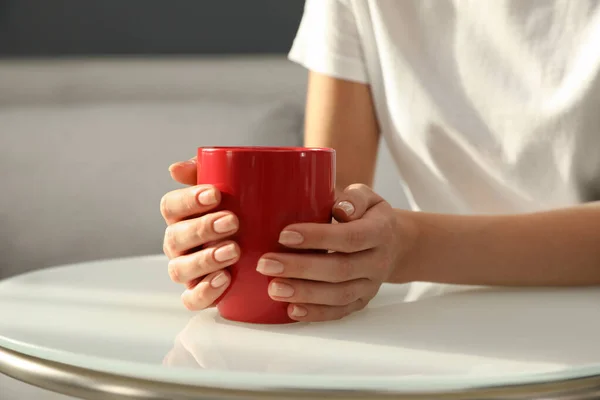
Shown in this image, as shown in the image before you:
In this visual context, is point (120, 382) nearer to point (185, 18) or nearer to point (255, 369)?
point (255, 369)

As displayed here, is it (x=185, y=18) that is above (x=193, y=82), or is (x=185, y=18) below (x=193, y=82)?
above

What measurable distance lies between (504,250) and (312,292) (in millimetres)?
266

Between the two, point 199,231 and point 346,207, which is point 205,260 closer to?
point 199,231

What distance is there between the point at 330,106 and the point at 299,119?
0.69 m

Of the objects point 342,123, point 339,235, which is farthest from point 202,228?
point 342,123

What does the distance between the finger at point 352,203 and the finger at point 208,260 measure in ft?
0.33

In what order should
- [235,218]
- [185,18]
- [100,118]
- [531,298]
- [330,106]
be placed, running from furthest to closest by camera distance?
[185,18] < [100,118] < [330,106] < [531,298] < [235,218]

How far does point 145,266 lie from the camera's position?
0.83 m

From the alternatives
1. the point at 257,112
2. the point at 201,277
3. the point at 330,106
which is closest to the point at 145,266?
the point at 201,277

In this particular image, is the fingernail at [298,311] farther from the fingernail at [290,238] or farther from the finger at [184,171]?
the finger at [184,171]

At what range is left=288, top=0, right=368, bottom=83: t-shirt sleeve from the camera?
1028 millimetres

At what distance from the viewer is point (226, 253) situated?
0.51 metres

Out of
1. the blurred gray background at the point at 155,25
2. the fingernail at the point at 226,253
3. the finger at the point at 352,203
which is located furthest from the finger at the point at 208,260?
the blurred gray background at the point at 155,25

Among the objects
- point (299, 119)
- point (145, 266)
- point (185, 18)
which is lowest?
point (145, 266)
